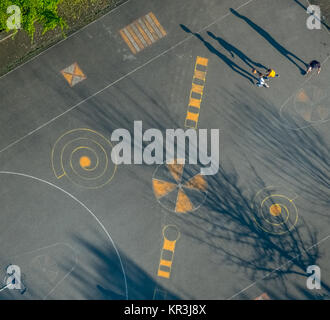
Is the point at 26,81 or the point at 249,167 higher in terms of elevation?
the point at 26,81

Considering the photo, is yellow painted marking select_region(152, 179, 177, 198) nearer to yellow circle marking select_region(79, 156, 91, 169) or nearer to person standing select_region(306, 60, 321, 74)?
yellow circle marking select_region(79, 156, 91, 169)

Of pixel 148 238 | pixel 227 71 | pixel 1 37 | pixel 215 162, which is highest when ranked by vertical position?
pixel 1 37

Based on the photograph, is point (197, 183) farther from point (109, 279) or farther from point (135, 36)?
point (135, 36)

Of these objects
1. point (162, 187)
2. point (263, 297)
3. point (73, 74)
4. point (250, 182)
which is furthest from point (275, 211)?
point (73, 74)

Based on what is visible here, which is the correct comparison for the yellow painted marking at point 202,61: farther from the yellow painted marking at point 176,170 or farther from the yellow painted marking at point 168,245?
the yellow painted marking at point 168,245

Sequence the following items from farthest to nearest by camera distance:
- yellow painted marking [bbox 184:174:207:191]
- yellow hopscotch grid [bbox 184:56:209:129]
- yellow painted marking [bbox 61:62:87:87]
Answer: yellow hopscotch grid [bbox 184:56:209:129], yellow painted marking [bbox 184:174:207:191], yellow painted marking [bbox 61:62:87:87]

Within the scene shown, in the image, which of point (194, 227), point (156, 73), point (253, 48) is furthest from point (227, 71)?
point (194, 227)

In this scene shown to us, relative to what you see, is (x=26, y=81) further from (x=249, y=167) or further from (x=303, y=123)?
(x=303, y=123)

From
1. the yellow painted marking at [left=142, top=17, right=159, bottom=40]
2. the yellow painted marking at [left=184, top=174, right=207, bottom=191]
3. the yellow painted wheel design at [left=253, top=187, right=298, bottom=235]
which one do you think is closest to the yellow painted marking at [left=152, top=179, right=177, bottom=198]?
the yellow painted marking at [left=184, top=174, right=207, bottom=191]
